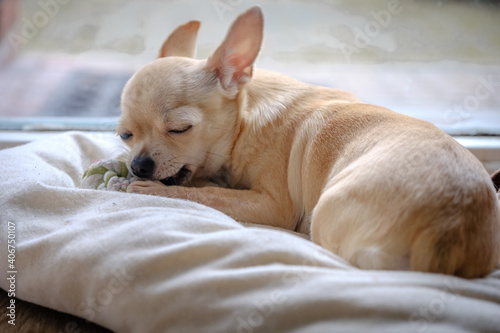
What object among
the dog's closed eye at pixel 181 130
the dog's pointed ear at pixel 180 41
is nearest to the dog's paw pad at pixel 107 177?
the dog's closed eye at pixel 181 130

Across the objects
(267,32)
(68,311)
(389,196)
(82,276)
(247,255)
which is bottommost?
(68,311)

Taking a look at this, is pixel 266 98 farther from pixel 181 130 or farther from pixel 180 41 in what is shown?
pixel 180 41

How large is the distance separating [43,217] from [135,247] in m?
0.45

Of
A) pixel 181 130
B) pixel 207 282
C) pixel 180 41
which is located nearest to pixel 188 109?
pixel 181 130

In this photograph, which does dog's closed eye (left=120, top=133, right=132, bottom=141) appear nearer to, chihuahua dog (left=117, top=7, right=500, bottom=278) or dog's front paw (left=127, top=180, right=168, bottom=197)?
chihuahua dog (left=117, top=7, right=500, bottom=278)

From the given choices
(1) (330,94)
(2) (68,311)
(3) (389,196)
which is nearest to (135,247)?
(2) (68,311)

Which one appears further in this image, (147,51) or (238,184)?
(147,51)

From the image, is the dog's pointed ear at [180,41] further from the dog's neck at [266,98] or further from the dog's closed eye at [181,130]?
the dog's closed eye at [181,130]

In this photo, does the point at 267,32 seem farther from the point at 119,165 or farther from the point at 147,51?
the point at 119,165

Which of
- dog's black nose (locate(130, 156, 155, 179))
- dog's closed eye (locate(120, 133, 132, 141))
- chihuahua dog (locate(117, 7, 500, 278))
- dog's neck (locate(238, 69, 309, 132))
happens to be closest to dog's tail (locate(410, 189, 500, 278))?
chihuahua dog (locate(117, 7, 500, 278))

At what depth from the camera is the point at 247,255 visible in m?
1.09

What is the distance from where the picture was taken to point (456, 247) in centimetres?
107

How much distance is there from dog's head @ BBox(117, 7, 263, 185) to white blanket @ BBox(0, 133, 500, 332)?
0.35 metres

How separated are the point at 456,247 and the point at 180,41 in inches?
61.4
